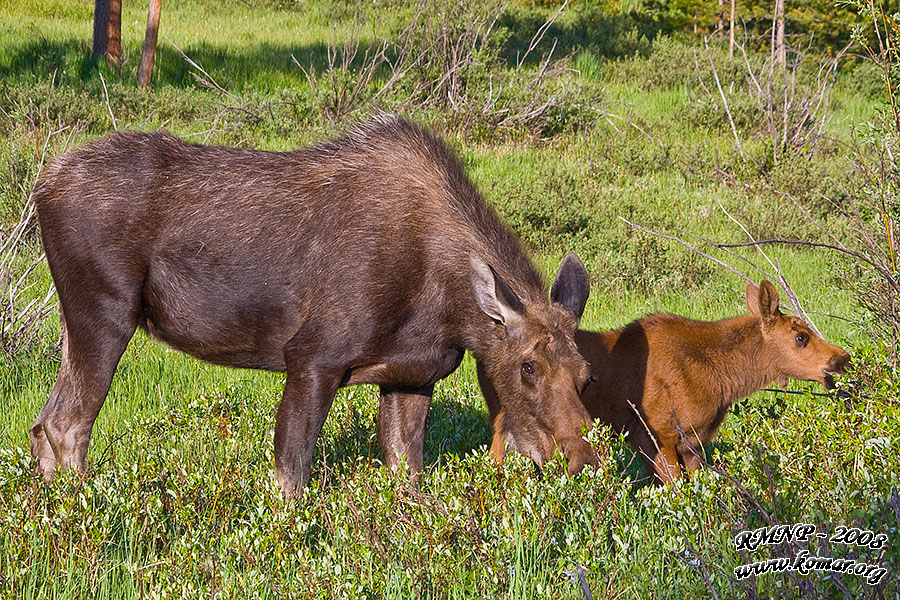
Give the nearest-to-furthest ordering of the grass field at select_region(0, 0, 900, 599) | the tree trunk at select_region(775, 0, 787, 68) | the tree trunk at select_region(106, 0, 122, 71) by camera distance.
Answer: the grass field at select_region(0, 0, 900, 599) < the tree trunk at select_region(775, 0, 787, 68) < the tree trunk at select_region(106, 0, 122, 71)

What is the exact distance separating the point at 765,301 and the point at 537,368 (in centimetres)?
240

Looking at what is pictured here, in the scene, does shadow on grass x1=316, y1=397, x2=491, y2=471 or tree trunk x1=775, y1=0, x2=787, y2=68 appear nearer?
shadow on grass x1=316, y1=397, x2=491, y2=471

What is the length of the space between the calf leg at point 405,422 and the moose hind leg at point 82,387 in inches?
60.4

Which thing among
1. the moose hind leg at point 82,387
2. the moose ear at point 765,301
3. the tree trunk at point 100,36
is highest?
the moose ear at point 765,301

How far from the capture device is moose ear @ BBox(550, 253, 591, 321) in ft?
18.0

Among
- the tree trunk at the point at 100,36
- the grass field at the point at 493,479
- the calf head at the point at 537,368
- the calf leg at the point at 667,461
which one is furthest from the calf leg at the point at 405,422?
the tree trunk at the point at 100,36

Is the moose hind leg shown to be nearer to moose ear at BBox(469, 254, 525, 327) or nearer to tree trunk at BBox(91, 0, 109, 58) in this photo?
moose ear at BBox(469, 254, 525, 327)

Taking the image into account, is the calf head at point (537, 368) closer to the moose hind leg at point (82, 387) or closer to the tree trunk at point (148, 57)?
the moose hind leg at point (82, 387)

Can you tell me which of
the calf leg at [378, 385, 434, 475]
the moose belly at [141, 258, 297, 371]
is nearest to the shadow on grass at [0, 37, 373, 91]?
the moose belly at [141, 258, 297, 371]

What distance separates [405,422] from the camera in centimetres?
596

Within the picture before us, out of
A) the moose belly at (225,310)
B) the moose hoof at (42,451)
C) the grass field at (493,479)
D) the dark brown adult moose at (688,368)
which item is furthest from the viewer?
the dark brown adult moose at (688,368)

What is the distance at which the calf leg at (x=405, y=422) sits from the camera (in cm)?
594

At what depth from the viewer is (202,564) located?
4406mm

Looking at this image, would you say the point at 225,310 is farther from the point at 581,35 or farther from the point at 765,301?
the point at 581,35
